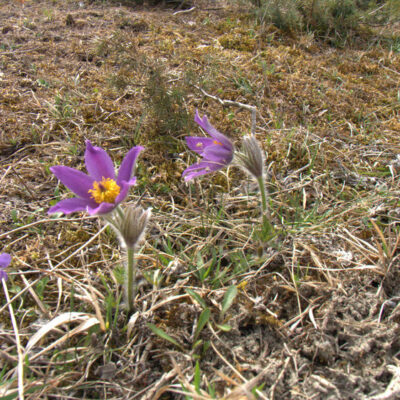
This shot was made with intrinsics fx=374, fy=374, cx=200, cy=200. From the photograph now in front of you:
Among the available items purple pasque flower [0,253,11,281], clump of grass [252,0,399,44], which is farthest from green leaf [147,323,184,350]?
clump of grass [252,0,399,44]

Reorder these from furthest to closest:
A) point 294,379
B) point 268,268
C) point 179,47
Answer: point 179,47 < point 268,268 < point 294,379

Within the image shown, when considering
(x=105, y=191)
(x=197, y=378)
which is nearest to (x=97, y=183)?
(x=105, y=191)

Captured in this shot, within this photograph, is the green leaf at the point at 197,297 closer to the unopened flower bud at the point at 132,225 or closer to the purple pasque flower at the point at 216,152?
the unopened flower bud at the point at 132,225

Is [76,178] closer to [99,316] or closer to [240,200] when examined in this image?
[99,316]

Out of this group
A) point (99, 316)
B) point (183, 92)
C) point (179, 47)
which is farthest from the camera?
point (179, 47)

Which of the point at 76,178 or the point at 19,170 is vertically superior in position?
the point at 76,178

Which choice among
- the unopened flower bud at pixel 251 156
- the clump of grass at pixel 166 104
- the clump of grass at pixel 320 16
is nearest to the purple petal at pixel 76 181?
the unopened flower bud at pixel 251 156

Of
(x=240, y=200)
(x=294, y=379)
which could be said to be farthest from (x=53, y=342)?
(x=240, y=200)
